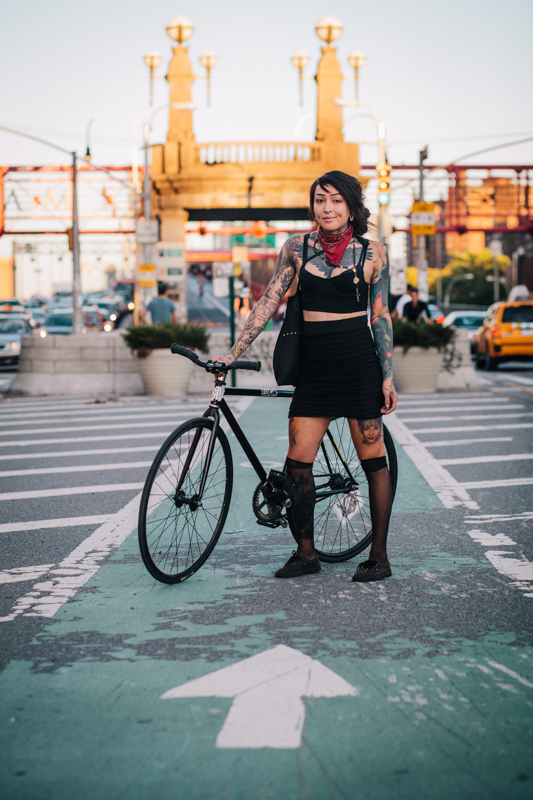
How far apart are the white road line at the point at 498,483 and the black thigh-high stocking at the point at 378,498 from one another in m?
2.95

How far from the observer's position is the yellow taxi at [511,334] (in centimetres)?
2439

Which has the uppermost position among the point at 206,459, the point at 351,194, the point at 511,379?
the point at 351,194

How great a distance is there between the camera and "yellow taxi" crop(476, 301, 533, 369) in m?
24.4

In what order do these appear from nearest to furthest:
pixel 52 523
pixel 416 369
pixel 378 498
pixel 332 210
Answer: pixel 332 210
pixel 378 498
pixel 52 523
pixel 416 369

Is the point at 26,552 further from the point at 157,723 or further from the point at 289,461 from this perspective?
the point at 157,723

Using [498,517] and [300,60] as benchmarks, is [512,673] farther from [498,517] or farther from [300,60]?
[300,60]

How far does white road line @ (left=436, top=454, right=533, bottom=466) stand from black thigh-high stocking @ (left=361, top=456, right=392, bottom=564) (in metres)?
4.11

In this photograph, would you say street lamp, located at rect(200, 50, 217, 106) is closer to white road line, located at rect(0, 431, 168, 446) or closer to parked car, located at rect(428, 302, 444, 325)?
parked car, located at rect(428, 302, 444, 325)

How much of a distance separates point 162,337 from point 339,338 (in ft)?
40.1

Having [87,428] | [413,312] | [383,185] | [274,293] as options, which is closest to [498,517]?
[274,293]

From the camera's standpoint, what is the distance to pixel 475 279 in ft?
409

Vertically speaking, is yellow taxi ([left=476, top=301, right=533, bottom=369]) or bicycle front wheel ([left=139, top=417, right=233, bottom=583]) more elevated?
yellow taxi ([left=476, top=301, right=533, bottom=369])

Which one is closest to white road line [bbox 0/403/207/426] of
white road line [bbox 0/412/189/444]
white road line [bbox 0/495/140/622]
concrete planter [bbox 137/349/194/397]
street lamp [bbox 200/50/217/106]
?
white road line [bbox 0/412/189/444]

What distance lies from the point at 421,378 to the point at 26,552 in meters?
12.5
